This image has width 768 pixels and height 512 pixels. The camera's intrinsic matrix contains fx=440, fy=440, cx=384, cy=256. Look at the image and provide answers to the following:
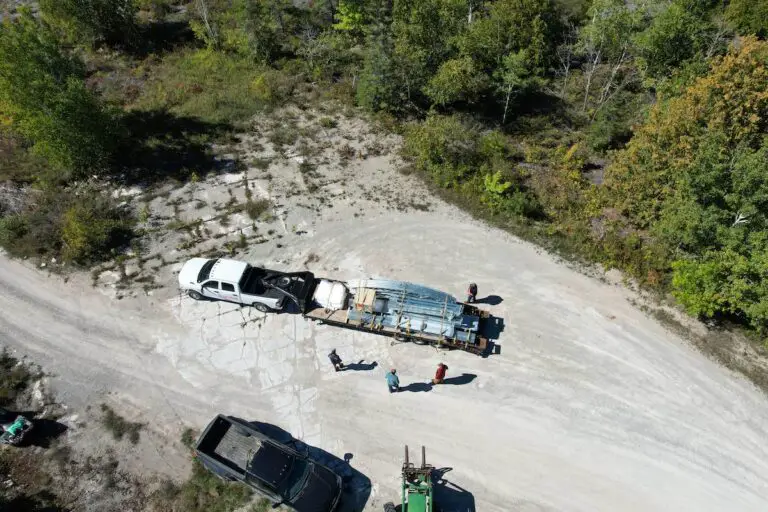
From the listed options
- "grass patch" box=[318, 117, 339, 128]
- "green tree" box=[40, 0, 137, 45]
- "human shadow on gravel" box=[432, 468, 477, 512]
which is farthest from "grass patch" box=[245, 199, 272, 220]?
"green tree" box=[40, 0, 137, 45]

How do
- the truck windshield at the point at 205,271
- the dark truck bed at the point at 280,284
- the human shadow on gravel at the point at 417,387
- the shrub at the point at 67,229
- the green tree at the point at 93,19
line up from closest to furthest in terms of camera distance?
the human shadow on gravel at the point at 417,387
the dark truck bed at the point at 280,284
the truck windshield at the point at 205,271
the shrub at the point at 67,229
the green tree at the point at 93,19

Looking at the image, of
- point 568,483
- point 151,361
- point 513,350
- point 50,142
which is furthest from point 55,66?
point 568,483

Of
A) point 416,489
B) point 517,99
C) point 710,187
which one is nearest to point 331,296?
point 416,489

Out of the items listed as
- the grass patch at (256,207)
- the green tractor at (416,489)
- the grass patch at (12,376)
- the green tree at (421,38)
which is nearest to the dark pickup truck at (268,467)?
the green tractor at (416,489)

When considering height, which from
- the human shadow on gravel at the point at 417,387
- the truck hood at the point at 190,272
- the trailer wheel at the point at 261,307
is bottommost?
the human shadow on gravel at the point at 417,387

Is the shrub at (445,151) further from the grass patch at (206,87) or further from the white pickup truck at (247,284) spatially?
the grass patch at (206,87)
